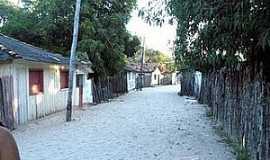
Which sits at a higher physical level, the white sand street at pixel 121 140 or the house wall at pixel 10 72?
the house wall at pixel 10 72

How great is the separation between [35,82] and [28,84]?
3.50 feet

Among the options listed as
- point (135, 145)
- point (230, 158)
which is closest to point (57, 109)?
point (135, 145)

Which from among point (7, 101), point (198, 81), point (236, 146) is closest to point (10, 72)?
point (7, 101)

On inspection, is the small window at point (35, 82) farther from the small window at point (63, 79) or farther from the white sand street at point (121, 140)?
the small window at point (63, 79)

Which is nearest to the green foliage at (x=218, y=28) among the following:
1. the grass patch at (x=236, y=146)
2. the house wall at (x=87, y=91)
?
the grass patch at (x=236, y=146)

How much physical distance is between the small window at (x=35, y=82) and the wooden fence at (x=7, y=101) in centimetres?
330

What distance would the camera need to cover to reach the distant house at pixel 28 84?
44.9ft

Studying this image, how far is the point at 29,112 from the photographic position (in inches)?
654

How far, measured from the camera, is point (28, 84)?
16.9 m

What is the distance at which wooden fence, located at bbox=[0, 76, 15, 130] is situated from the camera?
1289 cm

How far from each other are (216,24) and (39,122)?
11.4 meters

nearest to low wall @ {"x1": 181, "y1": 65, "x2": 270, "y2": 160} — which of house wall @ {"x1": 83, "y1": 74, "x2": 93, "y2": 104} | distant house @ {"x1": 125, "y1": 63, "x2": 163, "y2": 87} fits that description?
house wall @ {"x1": 83, "y1": 74, "x2": 93, "y2": 104}

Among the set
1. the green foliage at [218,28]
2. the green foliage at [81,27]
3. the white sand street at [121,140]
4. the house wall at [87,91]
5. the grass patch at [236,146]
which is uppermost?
the green foliage at [81,27]

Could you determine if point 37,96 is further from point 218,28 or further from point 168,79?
point 168,79
